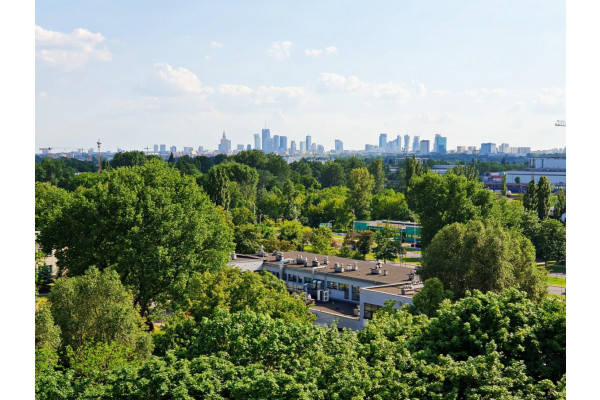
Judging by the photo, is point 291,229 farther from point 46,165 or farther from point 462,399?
point 46,165

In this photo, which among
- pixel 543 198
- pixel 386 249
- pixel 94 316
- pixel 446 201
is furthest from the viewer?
pixel 543 198

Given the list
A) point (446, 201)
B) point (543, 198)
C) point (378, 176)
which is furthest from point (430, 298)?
point (378, 176)

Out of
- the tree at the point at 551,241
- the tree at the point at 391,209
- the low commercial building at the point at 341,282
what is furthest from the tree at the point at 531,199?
the low commercial building at the point at 341,282

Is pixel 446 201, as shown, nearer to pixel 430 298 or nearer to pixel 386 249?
pixel 386 249

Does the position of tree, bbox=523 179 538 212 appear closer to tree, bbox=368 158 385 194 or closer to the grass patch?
the grass patch

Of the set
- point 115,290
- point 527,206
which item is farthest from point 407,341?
point 527,206

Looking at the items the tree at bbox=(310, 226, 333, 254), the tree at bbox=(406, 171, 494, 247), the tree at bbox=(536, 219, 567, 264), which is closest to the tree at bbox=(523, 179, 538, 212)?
the tree at bbox=(536, 219, 567, 264)
